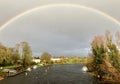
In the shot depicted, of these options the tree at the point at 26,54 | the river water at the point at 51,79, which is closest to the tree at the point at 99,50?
the river water at the point at 51,79

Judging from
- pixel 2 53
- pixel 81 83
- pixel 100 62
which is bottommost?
pixel 81 83

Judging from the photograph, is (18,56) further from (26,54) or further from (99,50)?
(99,50)

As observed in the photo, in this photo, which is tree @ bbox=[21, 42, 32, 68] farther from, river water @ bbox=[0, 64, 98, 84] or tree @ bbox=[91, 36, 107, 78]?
tree @ bbox=[91, 36, 107, 78]

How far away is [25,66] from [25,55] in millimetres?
6003

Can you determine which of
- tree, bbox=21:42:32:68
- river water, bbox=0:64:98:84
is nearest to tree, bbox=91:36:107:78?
river water, bbox=0:64:98:84

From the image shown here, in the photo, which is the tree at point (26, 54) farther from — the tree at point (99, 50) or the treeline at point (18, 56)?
the tree at point (99, 50)

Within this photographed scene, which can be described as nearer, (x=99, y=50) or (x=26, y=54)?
(x=99, y=50)

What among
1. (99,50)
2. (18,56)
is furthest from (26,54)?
(99,50)

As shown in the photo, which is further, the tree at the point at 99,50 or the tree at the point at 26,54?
the tree at the point at 26,54

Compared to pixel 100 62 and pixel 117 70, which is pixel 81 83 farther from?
pixel 117 70

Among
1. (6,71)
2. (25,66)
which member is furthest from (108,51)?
(25,66)

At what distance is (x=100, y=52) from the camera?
82.3 m

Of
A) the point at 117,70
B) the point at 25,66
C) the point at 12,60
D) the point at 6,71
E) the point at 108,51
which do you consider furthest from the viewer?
the point at 25,66

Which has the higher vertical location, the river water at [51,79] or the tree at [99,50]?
the tree at [99,50]
